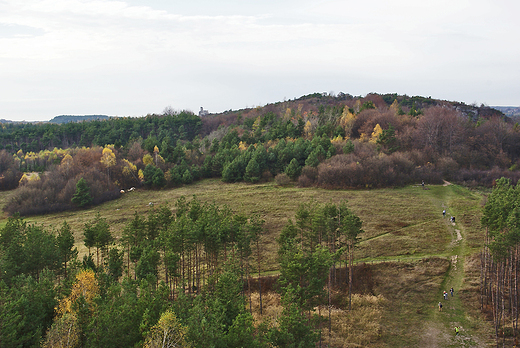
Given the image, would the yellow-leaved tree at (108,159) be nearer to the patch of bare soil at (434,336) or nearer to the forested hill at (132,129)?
the forested hill at (132,129)

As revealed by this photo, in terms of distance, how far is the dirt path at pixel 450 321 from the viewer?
2575cm

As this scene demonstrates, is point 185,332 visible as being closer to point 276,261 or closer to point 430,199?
point 276,261

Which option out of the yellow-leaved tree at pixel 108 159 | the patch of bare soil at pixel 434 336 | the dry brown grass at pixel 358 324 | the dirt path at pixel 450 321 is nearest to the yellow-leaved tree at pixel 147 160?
the yellow-leaved tree at pixel 108 159

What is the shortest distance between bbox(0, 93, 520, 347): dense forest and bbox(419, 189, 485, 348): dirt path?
2.43 meters

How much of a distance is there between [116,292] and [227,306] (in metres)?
6.96

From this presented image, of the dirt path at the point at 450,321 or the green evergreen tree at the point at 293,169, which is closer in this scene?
the dirt path at the point at 450,321

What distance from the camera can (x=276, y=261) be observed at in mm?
39406

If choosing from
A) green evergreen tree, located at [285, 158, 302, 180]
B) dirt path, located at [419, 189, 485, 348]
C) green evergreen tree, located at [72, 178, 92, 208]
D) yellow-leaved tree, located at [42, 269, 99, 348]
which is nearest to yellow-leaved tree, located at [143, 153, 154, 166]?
green evergreen tree, located at [72, 178, 92, 208]

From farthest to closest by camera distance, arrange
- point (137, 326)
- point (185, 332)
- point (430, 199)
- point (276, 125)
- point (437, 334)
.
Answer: point (276, 125), point (430, 199), point (437, 334), point (137, 326), point (185, 332)

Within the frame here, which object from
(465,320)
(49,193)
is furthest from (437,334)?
(49,193)

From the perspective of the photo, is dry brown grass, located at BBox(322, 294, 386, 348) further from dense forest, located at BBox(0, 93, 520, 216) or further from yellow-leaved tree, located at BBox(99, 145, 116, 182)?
yellow-leaved tree, located at BBox(99, 145, 116, 182)

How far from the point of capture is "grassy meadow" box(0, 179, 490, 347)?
27547 mm

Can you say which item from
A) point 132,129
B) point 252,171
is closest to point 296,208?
point 252,171

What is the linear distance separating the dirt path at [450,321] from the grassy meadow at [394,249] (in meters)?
0.08
